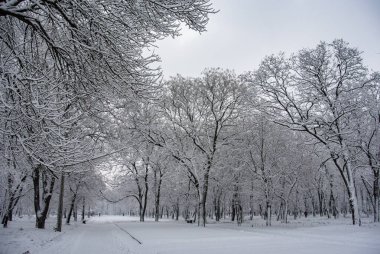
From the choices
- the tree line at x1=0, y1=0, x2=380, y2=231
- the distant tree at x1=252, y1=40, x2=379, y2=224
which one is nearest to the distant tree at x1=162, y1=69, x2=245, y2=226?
the tree line at x1=0, y1=0, x2=380, y2=231

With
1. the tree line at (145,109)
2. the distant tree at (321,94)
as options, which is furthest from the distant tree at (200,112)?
the distant tree at (321,94)

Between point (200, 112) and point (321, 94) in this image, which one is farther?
point (200, 112)

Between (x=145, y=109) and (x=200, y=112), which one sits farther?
(x=200, y=112)

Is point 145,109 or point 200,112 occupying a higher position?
point 200,112

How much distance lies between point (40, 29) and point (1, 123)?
212 centimetres

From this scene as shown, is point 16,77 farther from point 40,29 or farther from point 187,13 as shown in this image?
point 187,13

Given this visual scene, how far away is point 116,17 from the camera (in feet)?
17.7

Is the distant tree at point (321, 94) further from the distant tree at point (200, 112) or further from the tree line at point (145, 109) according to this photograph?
the distant tree at point (200, 112)

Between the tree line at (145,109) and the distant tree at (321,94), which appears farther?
the distant tree at (321,94)

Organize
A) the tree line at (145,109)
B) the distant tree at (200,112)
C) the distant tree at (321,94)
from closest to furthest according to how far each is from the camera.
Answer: the tree line at (145,109) < the distant tree at (321,94) < the distant tree at (200,112)

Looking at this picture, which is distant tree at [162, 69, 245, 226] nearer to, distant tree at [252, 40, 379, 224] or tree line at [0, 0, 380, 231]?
tree line at [0, 0, 380, 231]

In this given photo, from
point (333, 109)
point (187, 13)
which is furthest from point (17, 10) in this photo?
point (333, 109)

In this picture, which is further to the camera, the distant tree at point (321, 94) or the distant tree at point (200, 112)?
the distant tree at point (200, 112)

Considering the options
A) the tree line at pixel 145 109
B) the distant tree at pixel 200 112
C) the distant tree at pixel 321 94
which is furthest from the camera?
the distant tree at pixel 200 112
